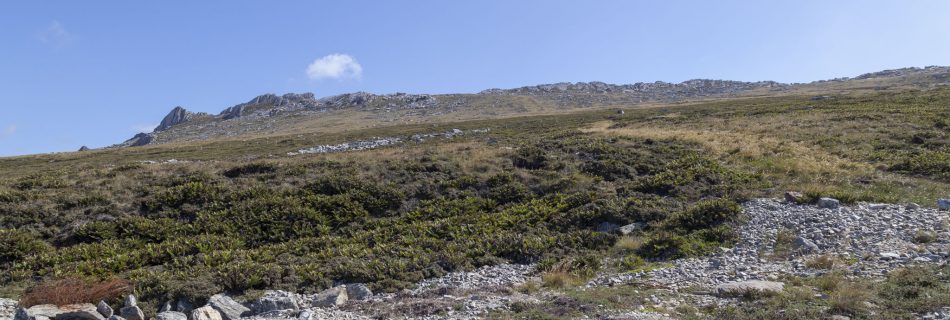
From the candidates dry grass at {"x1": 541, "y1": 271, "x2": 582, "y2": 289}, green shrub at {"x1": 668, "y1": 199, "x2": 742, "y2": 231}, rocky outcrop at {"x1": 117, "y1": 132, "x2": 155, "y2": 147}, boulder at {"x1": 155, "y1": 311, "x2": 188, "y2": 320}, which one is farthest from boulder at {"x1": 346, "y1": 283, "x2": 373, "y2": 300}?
rocky outcrop at {"x1": 117, "y1": 132, "x2": 155, "y2": 147}

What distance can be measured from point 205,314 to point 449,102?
439 feet

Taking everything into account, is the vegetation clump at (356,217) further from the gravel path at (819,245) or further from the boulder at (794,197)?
the boulder at (794,197)

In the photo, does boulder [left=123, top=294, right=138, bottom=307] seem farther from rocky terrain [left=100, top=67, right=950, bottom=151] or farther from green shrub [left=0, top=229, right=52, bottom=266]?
rocky terrain [left=100, top=67, right=950, bottom=151]

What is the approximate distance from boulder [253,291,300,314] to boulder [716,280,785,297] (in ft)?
28.0

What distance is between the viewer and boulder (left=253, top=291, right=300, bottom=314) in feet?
39.1

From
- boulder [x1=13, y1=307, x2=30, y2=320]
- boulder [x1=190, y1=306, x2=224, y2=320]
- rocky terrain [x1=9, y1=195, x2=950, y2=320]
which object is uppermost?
boulder [x1=13, y1=307, x2=30, y2=320]

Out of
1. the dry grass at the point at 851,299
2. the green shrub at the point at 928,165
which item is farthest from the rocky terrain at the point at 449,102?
the dry grass at the point at 851,299

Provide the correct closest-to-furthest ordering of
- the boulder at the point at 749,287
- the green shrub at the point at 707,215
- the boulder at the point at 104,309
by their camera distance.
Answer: the boulder at the point at 749,287 → the boulder at the point at 104,309 → the green shrub at the point at 707,215

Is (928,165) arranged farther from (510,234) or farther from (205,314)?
(205,314)

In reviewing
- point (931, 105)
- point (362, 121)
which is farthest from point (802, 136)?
point (362, 121)

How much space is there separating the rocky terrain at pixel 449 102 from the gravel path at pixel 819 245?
95.4 meters

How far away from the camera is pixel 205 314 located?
11227 millimetres

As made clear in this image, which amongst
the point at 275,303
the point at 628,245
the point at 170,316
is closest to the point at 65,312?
the point at 170,316

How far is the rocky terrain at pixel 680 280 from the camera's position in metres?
10.9
